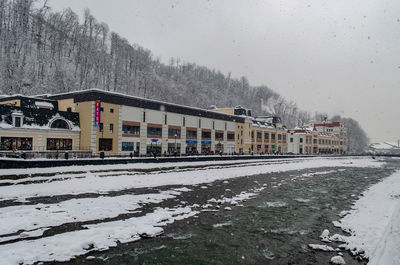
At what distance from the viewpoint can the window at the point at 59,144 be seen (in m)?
40.1

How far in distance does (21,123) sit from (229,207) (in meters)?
33.3

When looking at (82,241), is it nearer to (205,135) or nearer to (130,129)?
(130,129)

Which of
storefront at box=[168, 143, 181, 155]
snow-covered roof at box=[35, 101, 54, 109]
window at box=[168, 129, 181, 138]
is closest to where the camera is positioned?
snow-covered roof at box=[35, 101, 54, 109]

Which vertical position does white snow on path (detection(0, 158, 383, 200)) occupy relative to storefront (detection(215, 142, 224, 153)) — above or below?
below

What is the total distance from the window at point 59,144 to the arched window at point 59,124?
1.93 meters

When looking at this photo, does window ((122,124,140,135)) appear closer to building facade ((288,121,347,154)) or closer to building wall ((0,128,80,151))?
building wall ((0,128,80,151))

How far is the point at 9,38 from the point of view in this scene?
7169 cm

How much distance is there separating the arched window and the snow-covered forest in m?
27.8

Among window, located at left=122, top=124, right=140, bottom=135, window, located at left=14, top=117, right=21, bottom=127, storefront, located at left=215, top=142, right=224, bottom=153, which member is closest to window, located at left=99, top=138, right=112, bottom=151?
window, located at left=122, top=124, right=140, bottom=135

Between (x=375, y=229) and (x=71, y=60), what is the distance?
8846 cm

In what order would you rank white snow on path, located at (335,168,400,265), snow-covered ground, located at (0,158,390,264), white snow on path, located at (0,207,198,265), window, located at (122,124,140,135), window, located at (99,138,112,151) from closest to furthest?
white snow on path, located at (0,207,198,265), white snow on path, located at (335,168,400,265), snow-covered ground, located at (0,158,390,264), window, located at (99,138,112,151), window, located at (122,124,140,135)

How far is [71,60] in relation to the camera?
274ft

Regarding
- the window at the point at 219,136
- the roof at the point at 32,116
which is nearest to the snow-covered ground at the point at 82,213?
the roof at the point at 32,116

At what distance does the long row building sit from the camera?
38062 millimetres
